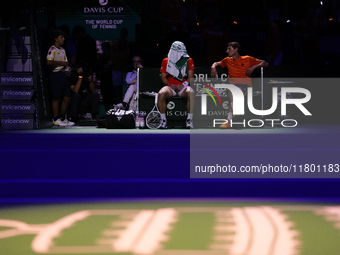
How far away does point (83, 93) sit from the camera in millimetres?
10297

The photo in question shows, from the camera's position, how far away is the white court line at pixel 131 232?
2.34m

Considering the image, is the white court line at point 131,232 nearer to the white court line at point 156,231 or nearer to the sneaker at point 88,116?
the white court line at point 156,231

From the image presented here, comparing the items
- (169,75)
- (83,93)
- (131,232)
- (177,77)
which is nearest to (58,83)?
(83,93)

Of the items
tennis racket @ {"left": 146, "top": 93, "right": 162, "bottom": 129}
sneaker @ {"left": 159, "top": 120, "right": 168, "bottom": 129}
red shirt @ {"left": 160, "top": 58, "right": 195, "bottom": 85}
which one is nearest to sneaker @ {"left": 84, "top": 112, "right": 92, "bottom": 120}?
tennis racket @ {"left": 146, "top": 93, "right": 162, "bottom": 129}

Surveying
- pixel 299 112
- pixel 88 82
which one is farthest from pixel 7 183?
pixel 299 112

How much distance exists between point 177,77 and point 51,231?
620 cm

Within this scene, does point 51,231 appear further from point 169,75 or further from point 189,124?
point 169,75

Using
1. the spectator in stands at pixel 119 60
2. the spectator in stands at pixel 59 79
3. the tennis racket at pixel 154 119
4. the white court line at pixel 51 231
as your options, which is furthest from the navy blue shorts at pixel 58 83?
the white court line at pixel 51 231

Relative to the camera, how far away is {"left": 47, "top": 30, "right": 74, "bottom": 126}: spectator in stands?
925 centimetres

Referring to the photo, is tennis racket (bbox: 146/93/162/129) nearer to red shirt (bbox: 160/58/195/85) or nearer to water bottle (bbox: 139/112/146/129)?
water bottle (bbox: 139/112/146/129)

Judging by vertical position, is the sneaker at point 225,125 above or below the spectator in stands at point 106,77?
below

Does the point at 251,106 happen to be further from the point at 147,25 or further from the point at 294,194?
the point at 294,194

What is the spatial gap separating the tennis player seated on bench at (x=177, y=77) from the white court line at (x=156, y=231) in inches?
219

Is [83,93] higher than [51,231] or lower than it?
higher
